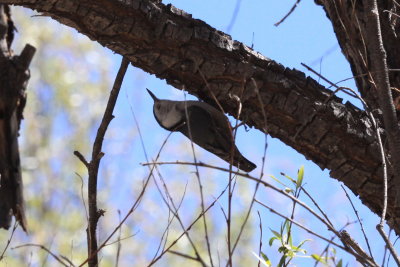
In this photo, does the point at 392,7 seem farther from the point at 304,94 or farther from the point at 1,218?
the point at 1,218

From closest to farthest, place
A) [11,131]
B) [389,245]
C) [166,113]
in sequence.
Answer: [389,245]
[11,131]
[166,113]

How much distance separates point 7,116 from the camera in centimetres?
238

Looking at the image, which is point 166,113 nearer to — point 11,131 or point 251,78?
point 251,78

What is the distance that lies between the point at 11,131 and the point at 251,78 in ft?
3.13

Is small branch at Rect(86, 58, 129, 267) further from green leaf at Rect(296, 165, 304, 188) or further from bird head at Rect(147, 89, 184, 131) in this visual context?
bird head at Rect(147, 89, 184, 131)

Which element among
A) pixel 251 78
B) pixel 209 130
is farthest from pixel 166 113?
pixel 251 78

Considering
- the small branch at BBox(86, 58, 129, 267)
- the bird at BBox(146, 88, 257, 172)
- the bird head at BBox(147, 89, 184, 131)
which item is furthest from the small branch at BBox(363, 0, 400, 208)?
the bird head at BBox(147, 89, 184, 131)

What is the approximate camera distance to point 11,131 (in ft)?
7.82

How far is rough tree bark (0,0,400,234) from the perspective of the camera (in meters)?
2.69

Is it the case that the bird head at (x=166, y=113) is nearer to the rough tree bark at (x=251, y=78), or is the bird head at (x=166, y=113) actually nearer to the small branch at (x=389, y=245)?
the rough tree bark at (x=251, y=78)

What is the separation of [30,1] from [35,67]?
24.9 ft

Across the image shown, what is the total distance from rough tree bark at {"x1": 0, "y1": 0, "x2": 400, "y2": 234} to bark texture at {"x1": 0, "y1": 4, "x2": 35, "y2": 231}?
1.07ft

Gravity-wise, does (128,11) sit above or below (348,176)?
above

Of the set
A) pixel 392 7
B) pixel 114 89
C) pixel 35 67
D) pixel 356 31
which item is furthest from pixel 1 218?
pixel 35 67
